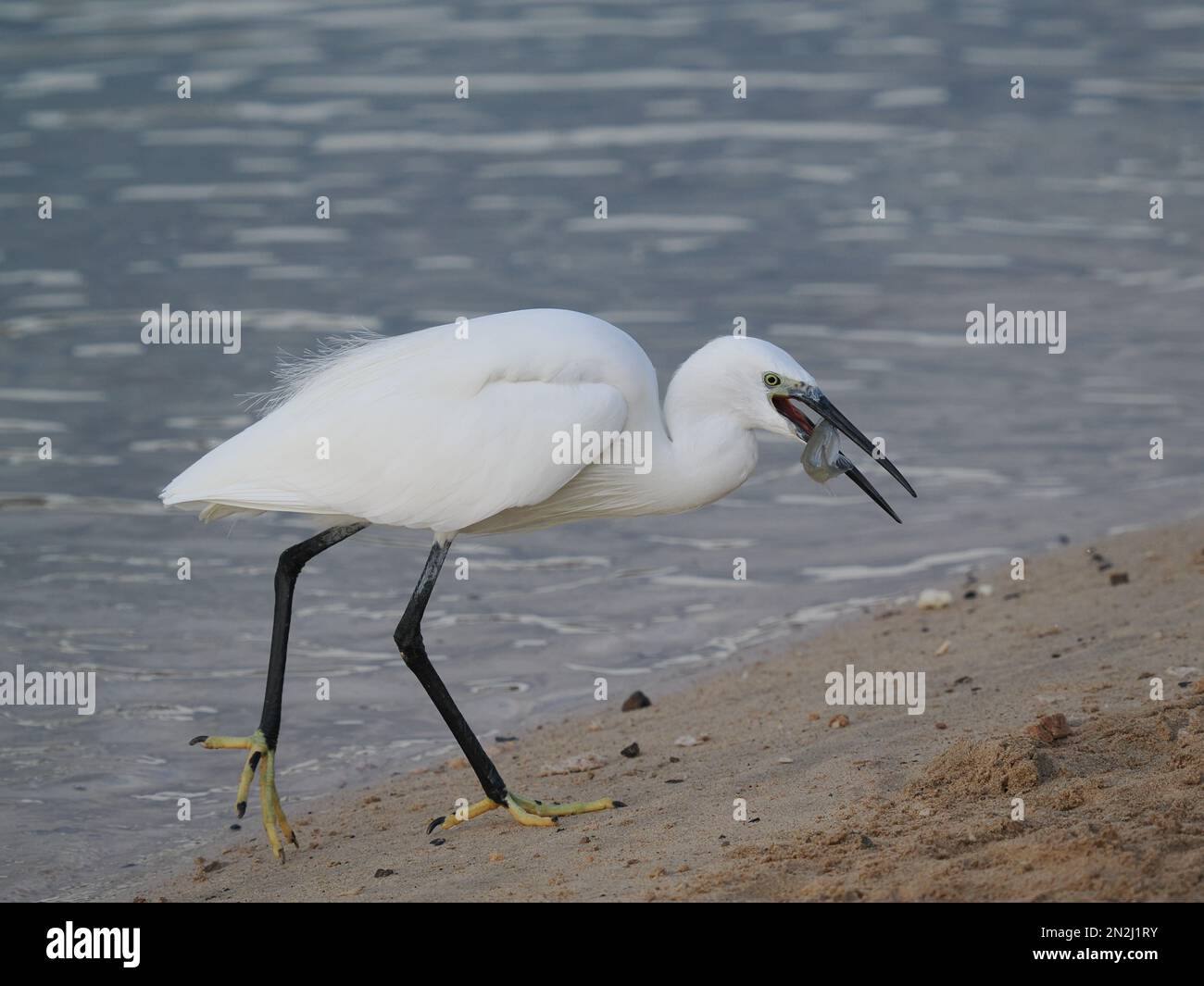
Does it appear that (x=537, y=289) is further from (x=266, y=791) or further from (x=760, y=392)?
(x=266, y=791)

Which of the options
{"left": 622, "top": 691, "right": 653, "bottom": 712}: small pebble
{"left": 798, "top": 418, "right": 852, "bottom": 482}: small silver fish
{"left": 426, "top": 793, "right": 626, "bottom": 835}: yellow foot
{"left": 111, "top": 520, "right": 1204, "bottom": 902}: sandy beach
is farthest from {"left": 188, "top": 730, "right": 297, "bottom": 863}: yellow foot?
{"left": 798, "top": 418, "right": 852, "bottom": 482}: small silver fish

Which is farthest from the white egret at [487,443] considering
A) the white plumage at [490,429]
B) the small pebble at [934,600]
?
the small pebble at [934,600]

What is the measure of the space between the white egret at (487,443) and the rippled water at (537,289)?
1256 millimetres

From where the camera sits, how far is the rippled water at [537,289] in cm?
839

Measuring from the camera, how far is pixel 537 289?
1420cm

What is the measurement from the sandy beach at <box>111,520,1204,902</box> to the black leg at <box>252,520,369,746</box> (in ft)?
1.67

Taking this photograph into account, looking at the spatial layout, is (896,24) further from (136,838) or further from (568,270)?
(136,838)

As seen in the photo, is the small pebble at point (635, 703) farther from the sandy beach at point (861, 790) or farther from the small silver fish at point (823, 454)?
the small silver fish at point (823, 454)

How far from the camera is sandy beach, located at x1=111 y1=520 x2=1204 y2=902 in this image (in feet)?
15.8

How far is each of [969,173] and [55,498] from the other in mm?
11291

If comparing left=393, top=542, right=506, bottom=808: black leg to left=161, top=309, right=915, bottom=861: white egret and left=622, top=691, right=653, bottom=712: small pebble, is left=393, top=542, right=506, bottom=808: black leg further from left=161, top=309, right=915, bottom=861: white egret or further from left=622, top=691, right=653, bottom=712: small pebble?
left=622, top=691, right=653, bottom=712: small pebble

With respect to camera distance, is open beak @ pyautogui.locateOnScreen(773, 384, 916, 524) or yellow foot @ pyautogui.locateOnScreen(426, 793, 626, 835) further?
open beak @ pyautogui.locateOnScreen(773, 384, 916, 524)

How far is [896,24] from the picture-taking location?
81.6 feet

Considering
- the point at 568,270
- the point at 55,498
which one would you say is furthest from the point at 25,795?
the point at 568,270
